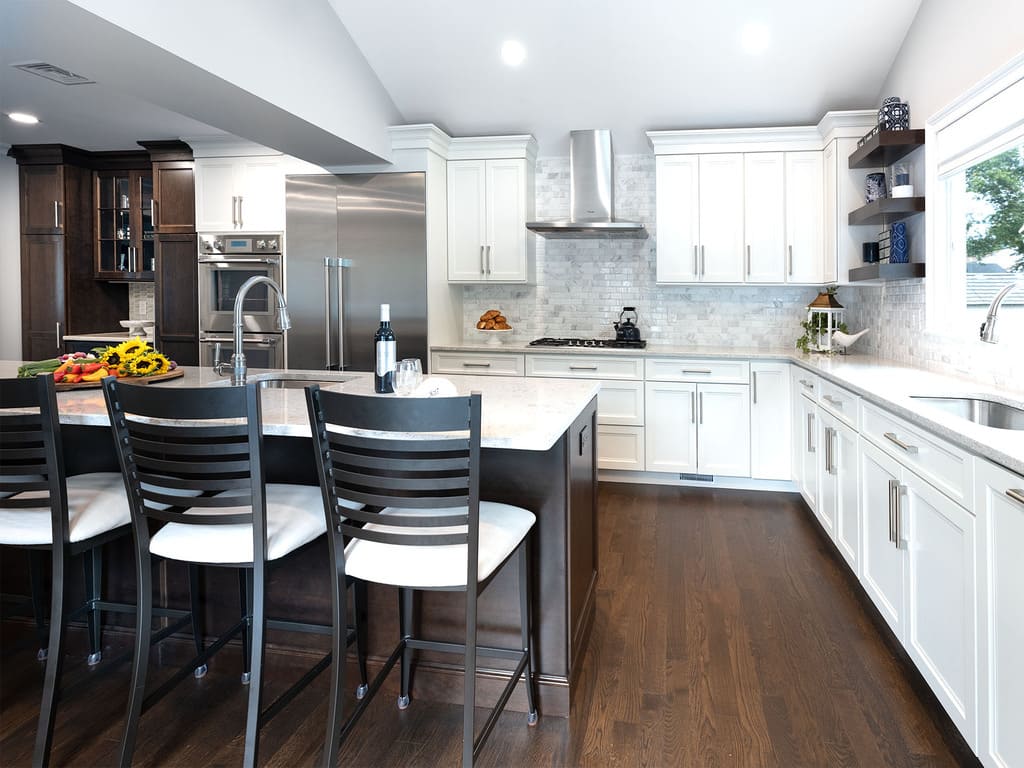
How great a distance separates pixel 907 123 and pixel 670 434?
7.55 feet

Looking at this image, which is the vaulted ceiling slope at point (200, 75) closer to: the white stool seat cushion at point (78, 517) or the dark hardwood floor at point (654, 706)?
the white stool seat cushion at point (78, 517)

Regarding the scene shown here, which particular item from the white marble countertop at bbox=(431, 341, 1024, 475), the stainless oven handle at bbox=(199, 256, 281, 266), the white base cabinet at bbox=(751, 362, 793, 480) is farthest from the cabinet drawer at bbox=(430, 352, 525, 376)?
the white base cabinet at bbox=(751, 362, 793, 480)

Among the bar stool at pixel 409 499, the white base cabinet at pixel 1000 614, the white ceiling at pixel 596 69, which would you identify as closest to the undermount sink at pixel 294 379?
the bar stool at pixel 409 499

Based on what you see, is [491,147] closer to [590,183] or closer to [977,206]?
[590,183]

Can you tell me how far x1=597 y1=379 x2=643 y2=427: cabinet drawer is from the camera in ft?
16.4

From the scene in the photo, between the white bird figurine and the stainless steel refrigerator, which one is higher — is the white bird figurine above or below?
below

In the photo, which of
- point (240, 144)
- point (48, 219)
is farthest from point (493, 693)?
point (48, 219)

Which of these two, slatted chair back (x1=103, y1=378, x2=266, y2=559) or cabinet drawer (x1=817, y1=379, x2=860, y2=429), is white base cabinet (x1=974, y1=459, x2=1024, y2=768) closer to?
cabinet drawer (x1=817, y1=379, x2=860, y2=429)

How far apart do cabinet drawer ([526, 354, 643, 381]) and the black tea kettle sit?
0.35 meters

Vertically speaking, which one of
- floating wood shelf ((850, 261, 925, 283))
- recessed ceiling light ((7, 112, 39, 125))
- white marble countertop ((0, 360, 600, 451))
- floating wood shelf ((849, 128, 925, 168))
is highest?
recessed ceiling light ((7, 112, 39, 125))

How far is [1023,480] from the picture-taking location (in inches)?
60.3

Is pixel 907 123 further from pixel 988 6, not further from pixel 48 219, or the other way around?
pixel 48 219

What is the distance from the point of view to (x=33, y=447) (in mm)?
1956

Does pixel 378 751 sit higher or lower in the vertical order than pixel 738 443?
lower
